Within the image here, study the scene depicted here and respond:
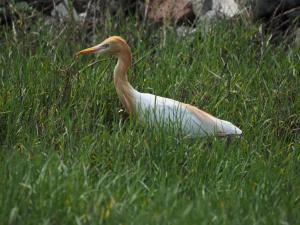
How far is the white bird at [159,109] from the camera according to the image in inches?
255

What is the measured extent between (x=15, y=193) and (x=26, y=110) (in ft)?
6.01

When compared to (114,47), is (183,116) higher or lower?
lower

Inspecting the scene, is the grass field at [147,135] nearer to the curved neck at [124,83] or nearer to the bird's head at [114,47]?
the curved neck at [124,83]

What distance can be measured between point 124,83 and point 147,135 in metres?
1.08

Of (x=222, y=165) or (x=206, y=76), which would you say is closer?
(x=222, y=165)

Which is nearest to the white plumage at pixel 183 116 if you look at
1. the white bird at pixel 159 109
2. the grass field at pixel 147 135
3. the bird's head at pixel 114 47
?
the white bird at pixel 159 109

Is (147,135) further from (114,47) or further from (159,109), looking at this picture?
(114,47)

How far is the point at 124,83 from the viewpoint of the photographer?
6930mm

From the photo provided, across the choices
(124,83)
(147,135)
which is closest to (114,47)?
(124,83)

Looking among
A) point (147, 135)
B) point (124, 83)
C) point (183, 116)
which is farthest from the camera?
point (124, 83)

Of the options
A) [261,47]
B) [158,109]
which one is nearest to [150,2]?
[261,47]

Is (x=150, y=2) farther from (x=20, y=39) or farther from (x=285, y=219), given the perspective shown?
(x=285, y=219)

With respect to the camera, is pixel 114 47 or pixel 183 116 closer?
pixel 183 116

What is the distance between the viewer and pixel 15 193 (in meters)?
4.77
